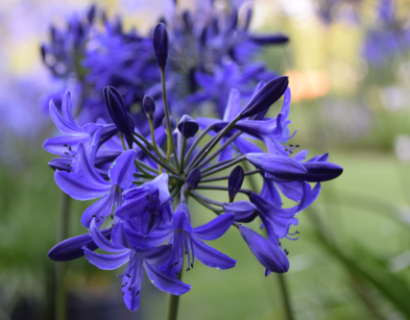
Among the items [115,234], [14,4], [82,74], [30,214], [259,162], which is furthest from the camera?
[14,4]

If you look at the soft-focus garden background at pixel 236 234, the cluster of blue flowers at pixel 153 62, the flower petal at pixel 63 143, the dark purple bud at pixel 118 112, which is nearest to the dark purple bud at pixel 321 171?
the dark purple bud at pixel 118 112

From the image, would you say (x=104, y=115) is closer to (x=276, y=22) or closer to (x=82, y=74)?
(x=82, y=74)

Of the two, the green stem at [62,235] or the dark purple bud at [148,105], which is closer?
the dark purple bud at [148,105]

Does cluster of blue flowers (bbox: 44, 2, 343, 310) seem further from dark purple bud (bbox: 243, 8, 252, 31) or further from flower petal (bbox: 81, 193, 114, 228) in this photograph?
dark purple bud (bbox: 243, 8, 252, 31)

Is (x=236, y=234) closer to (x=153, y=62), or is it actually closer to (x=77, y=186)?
(x=153, y=62)

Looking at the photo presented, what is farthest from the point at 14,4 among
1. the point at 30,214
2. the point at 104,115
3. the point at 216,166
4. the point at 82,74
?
the point at 216,166

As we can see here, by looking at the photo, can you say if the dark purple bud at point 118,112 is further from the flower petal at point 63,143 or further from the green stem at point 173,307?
the green stem at point 173,307

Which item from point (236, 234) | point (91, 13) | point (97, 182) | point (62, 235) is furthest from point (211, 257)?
point (236, 234)

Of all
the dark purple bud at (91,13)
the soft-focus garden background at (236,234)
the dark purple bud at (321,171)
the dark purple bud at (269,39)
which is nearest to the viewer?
the dark purple bud at (321,171)
